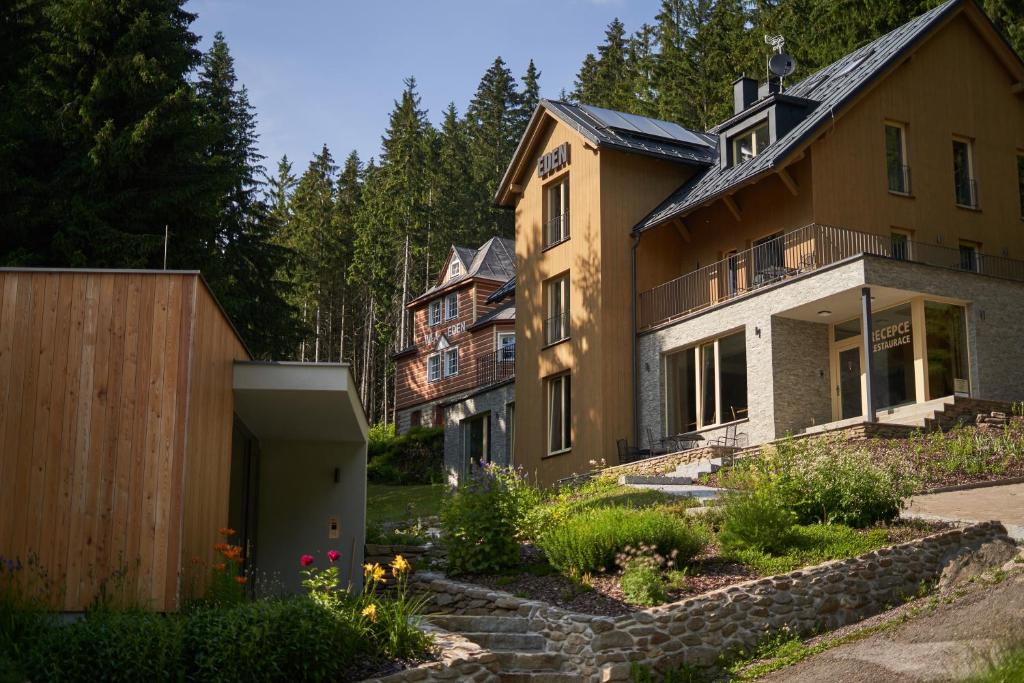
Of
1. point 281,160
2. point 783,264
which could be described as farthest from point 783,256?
point 281,160

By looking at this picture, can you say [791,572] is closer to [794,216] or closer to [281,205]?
[794,216]

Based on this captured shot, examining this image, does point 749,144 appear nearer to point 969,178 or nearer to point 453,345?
point 969,178

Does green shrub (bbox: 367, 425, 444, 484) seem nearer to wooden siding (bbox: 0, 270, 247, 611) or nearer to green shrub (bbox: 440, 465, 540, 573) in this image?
green shrub (bbox: 440, 465, 540, 573)

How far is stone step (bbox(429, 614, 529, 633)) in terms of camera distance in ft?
39.2

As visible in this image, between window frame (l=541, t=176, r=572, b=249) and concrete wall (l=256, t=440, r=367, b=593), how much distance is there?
465 inches

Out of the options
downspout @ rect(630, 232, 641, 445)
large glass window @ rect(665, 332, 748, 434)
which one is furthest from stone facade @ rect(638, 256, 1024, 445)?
downspout @ rect(630, 232, 641, 445)

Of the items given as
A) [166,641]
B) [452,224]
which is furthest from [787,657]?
[452,224]

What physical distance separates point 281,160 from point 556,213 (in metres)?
39.4

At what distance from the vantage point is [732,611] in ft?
37.4

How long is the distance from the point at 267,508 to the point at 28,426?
5.88 metres

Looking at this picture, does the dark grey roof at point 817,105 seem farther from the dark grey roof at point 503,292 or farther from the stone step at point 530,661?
the stone step at point 530,661

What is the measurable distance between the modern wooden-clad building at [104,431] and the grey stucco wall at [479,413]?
19051 millimetres

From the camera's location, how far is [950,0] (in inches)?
987

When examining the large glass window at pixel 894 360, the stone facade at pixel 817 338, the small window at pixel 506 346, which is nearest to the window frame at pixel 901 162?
the stone facade at pixel 817 338
